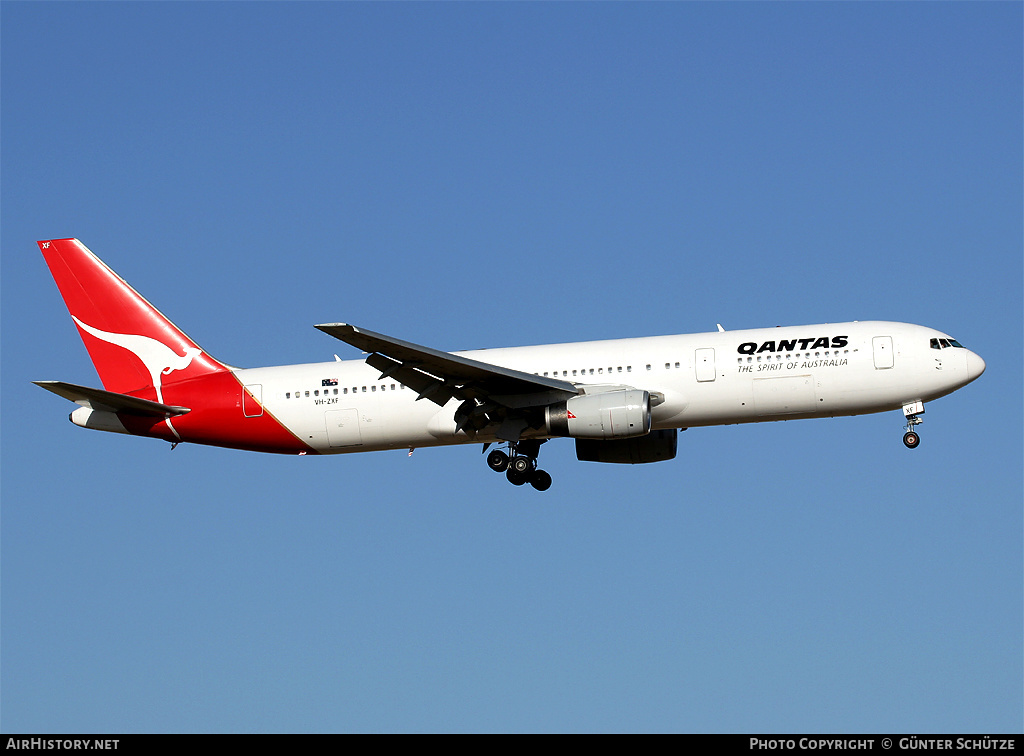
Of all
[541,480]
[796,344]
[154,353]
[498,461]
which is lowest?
[541,480]

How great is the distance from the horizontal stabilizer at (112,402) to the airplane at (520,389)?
60mm

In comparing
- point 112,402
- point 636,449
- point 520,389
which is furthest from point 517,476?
point 112,402

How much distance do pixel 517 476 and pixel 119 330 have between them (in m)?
14.5

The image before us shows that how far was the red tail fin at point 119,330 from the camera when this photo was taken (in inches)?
1645

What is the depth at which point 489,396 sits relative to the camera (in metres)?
37.7

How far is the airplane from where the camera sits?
36.4 meters

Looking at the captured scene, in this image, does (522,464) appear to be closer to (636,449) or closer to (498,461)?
(498,461)

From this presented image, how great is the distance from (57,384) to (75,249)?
7.91m

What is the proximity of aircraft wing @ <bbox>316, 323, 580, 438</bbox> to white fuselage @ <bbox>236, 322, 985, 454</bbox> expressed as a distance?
31.9 inches

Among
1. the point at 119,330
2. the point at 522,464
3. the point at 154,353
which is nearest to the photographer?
the point at 522,464

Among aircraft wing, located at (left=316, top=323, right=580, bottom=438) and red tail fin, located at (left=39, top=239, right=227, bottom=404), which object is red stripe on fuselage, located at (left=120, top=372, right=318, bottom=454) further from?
aircraft wing, located at (left=316, top=323, right=580, bottom=438)

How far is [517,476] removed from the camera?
130 ft

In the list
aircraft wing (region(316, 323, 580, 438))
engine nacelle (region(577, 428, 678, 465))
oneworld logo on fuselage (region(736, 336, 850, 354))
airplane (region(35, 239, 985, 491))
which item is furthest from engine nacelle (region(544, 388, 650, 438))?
engine nacelle (region(577, 428, 678, 465))

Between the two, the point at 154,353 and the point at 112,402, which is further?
the point at 154,353
